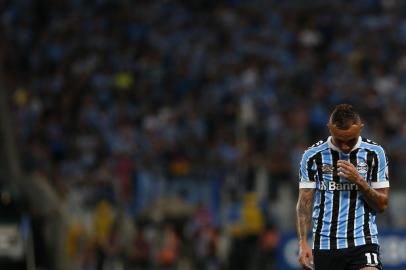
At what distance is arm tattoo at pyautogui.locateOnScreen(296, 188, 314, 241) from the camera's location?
845 centimetres

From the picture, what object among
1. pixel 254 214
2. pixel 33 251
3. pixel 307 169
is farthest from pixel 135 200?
pixel 307 169

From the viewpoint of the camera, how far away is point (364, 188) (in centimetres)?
796

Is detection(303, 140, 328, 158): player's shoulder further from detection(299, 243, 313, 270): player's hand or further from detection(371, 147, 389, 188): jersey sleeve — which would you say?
detection(299, 243, 313, 270): player's hand

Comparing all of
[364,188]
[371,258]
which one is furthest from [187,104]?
[364,188]

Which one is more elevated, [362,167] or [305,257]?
[362,167]

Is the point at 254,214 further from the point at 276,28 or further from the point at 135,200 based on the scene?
the point at 276,28

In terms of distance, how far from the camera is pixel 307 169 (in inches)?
332

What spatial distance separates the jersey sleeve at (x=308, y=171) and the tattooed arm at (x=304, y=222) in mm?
44

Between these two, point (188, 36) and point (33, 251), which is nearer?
point (33, 251)

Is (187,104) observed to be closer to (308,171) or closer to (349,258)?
(308,171)

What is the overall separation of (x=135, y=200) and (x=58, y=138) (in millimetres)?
2225

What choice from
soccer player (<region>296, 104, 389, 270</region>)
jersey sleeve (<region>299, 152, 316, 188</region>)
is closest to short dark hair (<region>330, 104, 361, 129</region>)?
soccer player (<region>296, 104, 389, 270</region>)

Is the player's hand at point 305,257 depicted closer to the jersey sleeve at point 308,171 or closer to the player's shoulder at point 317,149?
the jersey sleeve at point 308,171

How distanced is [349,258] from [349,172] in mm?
729
